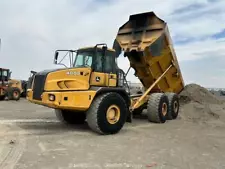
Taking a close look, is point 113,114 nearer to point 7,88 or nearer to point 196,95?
point 196,95

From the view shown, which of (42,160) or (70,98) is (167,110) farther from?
(42,160)

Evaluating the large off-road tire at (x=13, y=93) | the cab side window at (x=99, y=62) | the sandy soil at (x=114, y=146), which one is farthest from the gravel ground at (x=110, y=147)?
the large off-road tire at (x=13, y=93)

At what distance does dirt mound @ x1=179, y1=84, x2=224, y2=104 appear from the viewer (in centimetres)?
1462

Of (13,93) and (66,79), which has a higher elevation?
(66,79)

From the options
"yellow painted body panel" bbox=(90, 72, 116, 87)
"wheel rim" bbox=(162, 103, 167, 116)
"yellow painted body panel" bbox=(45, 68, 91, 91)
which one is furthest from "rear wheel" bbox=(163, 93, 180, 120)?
"yellow painted body panel" bbox=(45, 68, 91, 91)

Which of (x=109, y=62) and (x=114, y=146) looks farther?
(x=109, y=62)

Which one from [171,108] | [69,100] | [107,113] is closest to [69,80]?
[69,100]

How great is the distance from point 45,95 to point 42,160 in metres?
2.61

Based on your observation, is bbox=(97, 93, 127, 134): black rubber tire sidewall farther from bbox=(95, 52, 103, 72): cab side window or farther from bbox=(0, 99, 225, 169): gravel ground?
bbox=(95, 52, 103, 72): cab side window

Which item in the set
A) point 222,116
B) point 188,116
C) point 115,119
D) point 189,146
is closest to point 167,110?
point 188,116

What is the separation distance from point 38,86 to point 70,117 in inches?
91.6

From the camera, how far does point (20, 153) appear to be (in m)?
6.19

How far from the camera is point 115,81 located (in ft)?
A: 30.6

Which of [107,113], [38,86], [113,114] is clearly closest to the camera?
[38,86]
